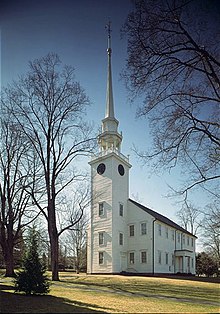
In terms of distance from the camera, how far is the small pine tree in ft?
28.8

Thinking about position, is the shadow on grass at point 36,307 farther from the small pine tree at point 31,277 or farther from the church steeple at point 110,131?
the church steeple at point 110,131

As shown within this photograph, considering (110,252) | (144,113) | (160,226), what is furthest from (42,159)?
(160,226)

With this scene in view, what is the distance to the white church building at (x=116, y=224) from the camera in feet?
88.2

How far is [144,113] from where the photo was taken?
8742 millimetres

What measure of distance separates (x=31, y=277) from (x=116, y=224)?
61.9 ft

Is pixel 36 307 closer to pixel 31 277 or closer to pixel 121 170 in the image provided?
pixel 31 277

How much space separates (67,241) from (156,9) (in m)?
31.9

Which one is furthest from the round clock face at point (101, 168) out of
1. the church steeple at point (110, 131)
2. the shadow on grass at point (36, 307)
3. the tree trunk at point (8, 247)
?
the shadow on grass at point (36, 307)

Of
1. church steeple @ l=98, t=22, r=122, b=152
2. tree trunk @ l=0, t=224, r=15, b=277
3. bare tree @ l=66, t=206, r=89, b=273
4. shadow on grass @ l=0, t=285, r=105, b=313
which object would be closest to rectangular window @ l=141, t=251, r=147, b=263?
bare tree @ l=66, t=206, r=89, b=273

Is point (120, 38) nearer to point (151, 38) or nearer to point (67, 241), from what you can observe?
point (151, 38)

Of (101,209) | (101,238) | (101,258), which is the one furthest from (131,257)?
(101,209)

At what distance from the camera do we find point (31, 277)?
8.82 meters

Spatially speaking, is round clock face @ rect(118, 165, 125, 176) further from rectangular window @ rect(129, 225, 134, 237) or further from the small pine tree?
the small pine tree

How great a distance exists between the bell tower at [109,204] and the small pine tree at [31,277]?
17.0m
